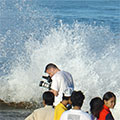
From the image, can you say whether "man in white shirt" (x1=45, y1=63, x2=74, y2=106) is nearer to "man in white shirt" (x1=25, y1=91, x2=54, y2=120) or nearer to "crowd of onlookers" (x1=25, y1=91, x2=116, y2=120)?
"crowd of onlookers" (x1=25, y1=91, x2=116, y2=120)

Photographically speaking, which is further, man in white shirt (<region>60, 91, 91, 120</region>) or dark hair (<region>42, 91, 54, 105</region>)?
dark hair (<region>42, 91, 54, 105</region>)

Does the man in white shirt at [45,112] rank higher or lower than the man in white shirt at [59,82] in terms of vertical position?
lower

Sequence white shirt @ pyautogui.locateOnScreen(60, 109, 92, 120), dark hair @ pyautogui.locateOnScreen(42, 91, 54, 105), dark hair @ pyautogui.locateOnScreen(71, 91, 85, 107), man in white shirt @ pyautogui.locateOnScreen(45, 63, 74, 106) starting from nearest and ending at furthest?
white shirt @ pyautogui.locateOnScreen(60, 109, 92, 120) < dark hair @ pyautogui.locateOnScreen(71, 91, 85, 107) < dark hair @ pyautogui.locateOnScreen(42, 91, 54, 105) < man in white shirt @ pyautogui.locateOnScreen(45, 63, 74, 106)

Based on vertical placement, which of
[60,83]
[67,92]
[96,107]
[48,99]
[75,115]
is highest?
[60,83]

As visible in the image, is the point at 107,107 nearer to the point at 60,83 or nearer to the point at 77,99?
the point at 77,99

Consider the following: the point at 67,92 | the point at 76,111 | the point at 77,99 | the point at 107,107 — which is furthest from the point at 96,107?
the point at 67,92

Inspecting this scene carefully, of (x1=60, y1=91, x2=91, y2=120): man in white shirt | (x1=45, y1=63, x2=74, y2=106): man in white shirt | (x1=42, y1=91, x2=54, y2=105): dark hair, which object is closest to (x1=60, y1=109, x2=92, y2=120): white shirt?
(x1=60, y1=91, x2=91, y2=120): man in white shirt

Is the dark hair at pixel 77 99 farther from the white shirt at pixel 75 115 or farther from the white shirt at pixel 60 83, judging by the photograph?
the white shirt at pixel 60 83

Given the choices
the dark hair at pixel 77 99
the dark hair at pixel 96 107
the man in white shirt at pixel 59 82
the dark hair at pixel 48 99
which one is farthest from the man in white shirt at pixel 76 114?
the man in white shirt at pixel 59 82

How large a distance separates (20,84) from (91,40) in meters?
5.26

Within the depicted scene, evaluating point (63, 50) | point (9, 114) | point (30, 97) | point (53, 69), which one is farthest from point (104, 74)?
point (53, 69)

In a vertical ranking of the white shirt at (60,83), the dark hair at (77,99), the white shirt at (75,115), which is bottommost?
the white shirt at (75,115)

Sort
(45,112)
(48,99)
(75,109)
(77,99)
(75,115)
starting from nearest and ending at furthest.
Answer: (75,115) → (75,109) → (77,99) → (45,112) → (48,99)

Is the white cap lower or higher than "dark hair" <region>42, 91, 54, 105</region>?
higher
